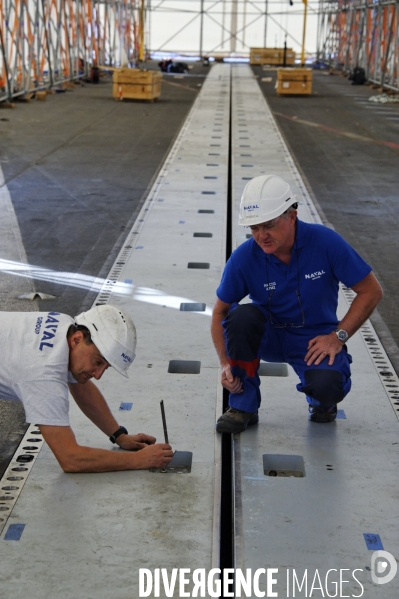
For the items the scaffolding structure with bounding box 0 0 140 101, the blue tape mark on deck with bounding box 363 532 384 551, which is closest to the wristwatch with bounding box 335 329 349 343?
the blue tape mark on deck with bounding box 363 532 384 551

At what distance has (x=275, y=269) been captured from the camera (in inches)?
150

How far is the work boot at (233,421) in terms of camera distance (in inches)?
154

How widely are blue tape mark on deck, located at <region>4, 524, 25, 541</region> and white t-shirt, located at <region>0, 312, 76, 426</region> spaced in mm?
424

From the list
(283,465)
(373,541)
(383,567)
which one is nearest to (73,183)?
(283,465)

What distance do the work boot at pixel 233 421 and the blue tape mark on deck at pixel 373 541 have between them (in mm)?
956

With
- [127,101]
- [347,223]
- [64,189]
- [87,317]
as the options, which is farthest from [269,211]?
[127,101]

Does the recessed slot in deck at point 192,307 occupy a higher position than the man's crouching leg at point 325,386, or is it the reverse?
the man's crouching leg at point 325,386

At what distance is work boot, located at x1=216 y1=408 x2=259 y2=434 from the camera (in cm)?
392

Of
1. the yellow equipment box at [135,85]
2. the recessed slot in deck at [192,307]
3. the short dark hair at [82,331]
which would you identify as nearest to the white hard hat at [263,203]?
the short dark hair at [82,331]

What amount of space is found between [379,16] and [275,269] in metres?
28.4

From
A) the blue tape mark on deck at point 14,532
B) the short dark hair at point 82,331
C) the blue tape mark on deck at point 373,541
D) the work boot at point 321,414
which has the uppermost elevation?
the short dark hair at point 82,331

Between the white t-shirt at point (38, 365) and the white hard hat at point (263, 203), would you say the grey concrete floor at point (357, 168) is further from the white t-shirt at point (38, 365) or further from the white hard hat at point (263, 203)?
the white t-shirt at point (38, 365)

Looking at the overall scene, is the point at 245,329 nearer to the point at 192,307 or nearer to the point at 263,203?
the point at 263,203

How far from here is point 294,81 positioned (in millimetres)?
25297
